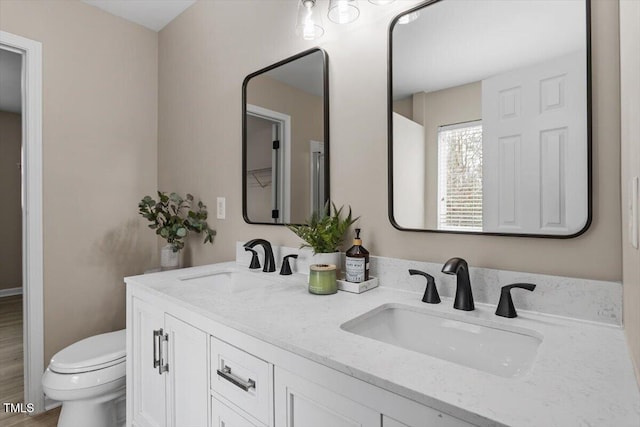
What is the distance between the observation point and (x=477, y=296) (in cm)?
105

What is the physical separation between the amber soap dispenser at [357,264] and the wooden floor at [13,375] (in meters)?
1.90

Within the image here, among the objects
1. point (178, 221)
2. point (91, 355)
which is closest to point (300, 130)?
point (178, 221)

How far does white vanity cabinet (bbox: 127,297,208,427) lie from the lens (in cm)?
106

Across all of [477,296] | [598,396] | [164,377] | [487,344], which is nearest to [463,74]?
[477,296]

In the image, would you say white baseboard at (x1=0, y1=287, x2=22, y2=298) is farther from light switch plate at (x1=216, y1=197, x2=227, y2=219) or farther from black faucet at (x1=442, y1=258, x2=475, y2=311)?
black faucet at (x1=442, y1=258, x2=475, y2=311)

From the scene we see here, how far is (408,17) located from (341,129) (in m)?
0.47

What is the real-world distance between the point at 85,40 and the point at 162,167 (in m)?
0.91

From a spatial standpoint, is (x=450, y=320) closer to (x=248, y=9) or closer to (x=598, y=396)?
(x=598, y=396)

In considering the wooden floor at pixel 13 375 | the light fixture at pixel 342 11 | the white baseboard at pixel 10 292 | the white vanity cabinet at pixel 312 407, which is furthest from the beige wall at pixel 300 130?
the white baseboard at pixel 10 292

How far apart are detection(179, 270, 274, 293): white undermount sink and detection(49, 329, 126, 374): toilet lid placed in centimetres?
57

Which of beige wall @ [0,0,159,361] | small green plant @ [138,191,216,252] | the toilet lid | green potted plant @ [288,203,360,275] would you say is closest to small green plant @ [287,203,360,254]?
green potted plant @ [288,203,360,275]

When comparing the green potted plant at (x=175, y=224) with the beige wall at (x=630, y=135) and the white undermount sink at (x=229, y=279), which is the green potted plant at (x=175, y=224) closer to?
the white undermount sink at (x=229, y=279)

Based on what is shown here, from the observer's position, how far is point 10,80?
332cm

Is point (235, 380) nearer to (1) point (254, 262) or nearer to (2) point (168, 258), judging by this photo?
(1) point (254, 262)
